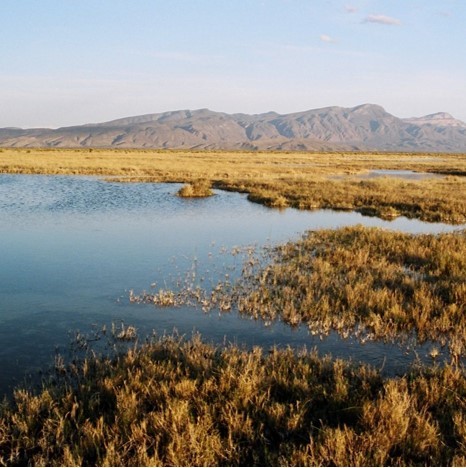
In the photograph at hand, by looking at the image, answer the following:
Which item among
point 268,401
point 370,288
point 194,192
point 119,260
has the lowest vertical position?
point 268,401

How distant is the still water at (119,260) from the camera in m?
9.69

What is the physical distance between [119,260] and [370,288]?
29.3 feet

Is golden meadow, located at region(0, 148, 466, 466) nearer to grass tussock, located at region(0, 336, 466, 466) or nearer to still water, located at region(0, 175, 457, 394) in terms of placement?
grass tussock, located at region(0, 336, 466, 466)

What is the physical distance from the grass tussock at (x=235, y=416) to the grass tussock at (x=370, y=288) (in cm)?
254

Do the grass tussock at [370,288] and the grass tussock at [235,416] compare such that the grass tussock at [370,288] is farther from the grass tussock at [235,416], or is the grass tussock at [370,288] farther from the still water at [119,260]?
the grass tussock at [235,416]

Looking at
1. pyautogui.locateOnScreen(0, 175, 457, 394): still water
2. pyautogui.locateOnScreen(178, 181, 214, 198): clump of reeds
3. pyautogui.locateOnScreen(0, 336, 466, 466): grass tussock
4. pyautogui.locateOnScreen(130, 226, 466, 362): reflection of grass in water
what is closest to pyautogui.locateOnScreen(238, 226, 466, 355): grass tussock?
pyautogui.locateOnScreen(130, 226, 466, 362): reflection of grass in water

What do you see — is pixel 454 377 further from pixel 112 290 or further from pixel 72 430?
pixel 112 290

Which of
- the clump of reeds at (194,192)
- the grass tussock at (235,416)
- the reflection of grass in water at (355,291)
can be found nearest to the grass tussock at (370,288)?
the reflection of grass in water at (355,291)

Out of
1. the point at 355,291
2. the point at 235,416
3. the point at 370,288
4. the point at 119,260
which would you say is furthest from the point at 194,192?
the point at 235,416

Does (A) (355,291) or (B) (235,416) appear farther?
(A) (355,291)

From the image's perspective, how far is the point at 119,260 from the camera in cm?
1655

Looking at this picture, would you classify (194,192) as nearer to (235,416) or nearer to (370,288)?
(370,288)

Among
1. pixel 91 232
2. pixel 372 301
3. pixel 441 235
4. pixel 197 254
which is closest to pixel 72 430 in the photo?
pixel 372 301

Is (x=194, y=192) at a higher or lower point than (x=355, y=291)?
higher
